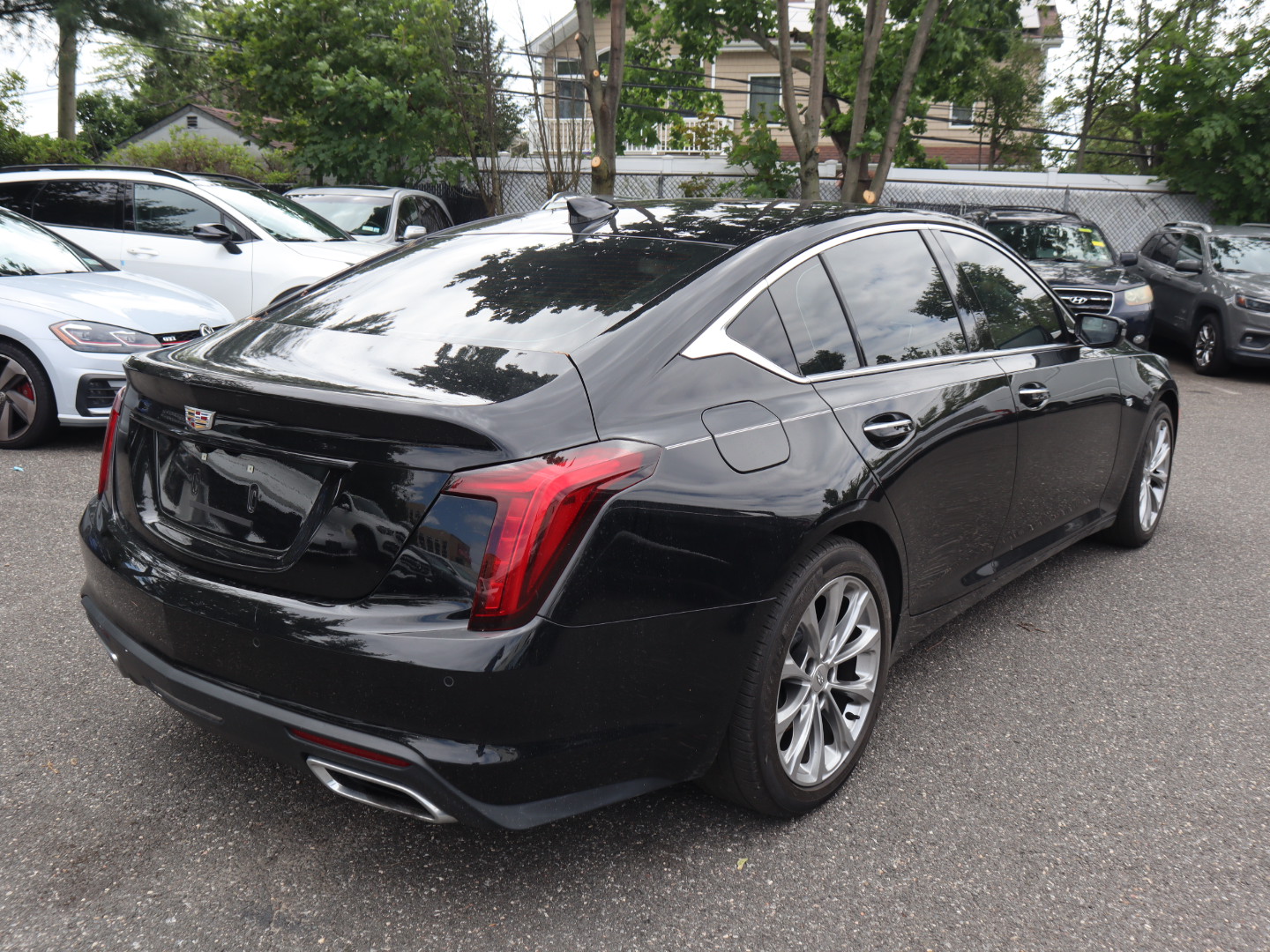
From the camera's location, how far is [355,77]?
17969 millimetres

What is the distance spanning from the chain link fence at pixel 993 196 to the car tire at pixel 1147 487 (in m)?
13.3

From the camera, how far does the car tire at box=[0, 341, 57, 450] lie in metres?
6.18

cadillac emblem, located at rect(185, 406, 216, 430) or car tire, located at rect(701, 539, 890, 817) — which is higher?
cadillac emblem, located at rect(185, 406, 216, 430)

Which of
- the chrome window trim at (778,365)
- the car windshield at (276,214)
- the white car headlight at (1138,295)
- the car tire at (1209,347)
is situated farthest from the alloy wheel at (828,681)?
the car tire at (1209,347)

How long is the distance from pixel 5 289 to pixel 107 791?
4.67m

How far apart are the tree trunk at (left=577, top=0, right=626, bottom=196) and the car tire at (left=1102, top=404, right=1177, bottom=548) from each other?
25.0ft

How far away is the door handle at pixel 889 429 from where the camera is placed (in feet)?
9.36

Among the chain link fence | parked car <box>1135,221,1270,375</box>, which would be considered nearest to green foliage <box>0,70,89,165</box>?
the chain link fence

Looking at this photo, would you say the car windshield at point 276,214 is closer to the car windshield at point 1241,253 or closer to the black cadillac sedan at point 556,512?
→ the black cadillac sedan at point 556,512

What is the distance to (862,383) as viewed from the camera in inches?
115

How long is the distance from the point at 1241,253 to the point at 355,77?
13.6m

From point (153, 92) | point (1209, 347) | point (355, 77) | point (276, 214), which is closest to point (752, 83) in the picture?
point (355, 77)

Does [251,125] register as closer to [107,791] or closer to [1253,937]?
[107,791]

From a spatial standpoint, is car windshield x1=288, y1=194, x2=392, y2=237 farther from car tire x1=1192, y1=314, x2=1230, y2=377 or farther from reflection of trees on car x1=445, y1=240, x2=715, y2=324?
reflection of trees on car x1=445, y1=240, x2=715, y2=324
